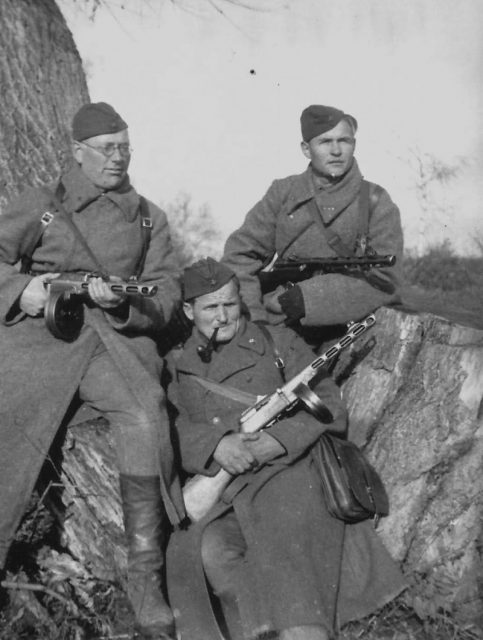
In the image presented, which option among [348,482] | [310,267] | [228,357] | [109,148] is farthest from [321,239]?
[348,482]

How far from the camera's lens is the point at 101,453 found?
4.38 metres

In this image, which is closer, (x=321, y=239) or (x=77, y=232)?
(x=77, y=232)

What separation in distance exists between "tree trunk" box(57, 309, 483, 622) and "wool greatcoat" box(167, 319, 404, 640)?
36cm

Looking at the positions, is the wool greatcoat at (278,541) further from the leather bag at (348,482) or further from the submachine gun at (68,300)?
the submachine gun at (68,300)

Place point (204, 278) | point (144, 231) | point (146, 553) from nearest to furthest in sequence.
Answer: point (146, 553) < point (204, 278) < point (144, 231)

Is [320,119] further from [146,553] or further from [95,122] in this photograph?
[146,553]

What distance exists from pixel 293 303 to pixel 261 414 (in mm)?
940

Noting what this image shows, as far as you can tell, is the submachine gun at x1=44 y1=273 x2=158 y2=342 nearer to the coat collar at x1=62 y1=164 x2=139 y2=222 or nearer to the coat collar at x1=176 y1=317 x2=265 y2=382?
the coat collar at x1=62 y1=164 x2=139 y2=222

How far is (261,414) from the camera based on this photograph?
4402 millimetres

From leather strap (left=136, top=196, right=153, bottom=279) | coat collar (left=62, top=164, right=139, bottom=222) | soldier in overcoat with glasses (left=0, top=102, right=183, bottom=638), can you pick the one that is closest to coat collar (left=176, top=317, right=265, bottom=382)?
soldier in overcoat with glasses (left=0, top=102, right=183, bottom=638)

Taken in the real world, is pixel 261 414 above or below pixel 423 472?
above

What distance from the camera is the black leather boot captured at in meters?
3.87

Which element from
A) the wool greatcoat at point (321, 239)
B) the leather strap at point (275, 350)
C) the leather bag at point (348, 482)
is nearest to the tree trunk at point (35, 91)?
the wool greatcoat at point (321, 239)

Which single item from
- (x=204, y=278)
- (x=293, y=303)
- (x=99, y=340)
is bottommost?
(x=99, y=340)
